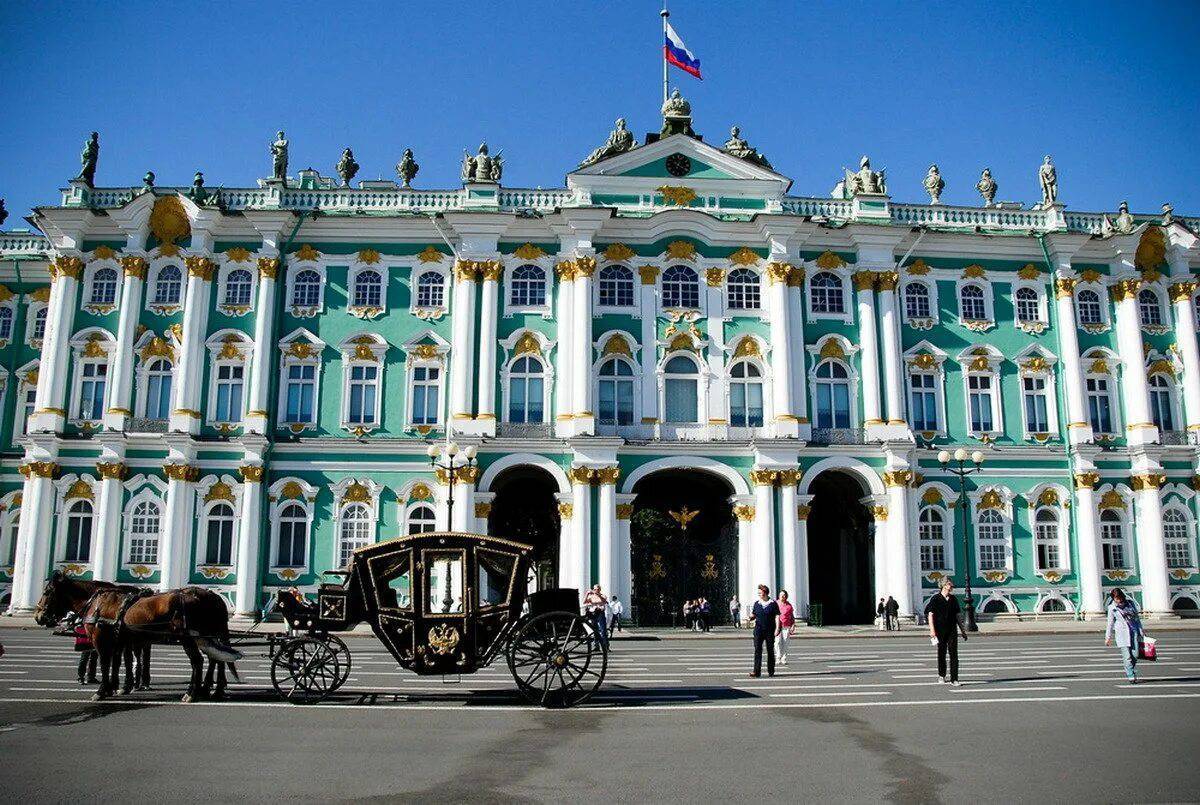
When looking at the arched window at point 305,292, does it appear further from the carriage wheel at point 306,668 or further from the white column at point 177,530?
the carriage wheel at point 306,668

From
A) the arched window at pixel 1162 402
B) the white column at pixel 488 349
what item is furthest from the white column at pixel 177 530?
the arched window at pixel 1162 402

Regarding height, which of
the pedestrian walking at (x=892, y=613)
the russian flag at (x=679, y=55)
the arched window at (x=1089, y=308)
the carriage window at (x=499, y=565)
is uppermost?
the russian flag at (x=679, y=55)

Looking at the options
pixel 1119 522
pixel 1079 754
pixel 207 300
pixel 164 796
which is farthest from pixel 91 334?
pixel 1119 522

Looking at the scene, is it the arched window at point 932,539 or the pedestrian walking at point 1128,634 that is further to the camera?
the arched window at point 932,539

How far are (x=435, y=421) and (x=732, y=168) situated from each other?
15706 mm

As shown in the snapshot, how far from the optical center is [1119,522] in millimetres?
37750

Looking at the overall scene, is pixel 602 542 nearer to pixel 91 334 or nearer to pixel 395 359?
pixel 395 359

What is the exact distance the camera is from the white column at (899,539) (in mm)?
35312

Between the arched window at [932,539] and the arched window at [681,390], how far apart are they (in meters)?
9.95

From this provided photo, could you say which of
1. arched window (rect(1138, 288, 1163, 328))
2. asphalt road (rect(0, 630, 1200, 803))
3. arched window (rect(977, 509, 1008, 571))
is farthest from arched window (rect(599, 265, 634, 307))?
arched window (rect(1138, 288, 1163, 328))

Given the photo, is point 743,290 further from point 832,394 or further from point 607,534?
point 607,534

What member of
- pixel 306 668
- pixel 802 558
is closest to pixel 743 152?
pixel 802 558

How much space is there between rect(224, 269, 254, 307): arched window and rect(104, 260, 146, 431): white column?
131 inches

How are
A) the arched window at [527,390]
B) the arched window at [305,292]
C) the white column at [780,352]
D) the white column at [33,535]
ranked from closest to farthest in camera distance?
the white column at [33,535]
the white column at [780,352]
the arched window at [527,390]
the arched window at [305,292]
